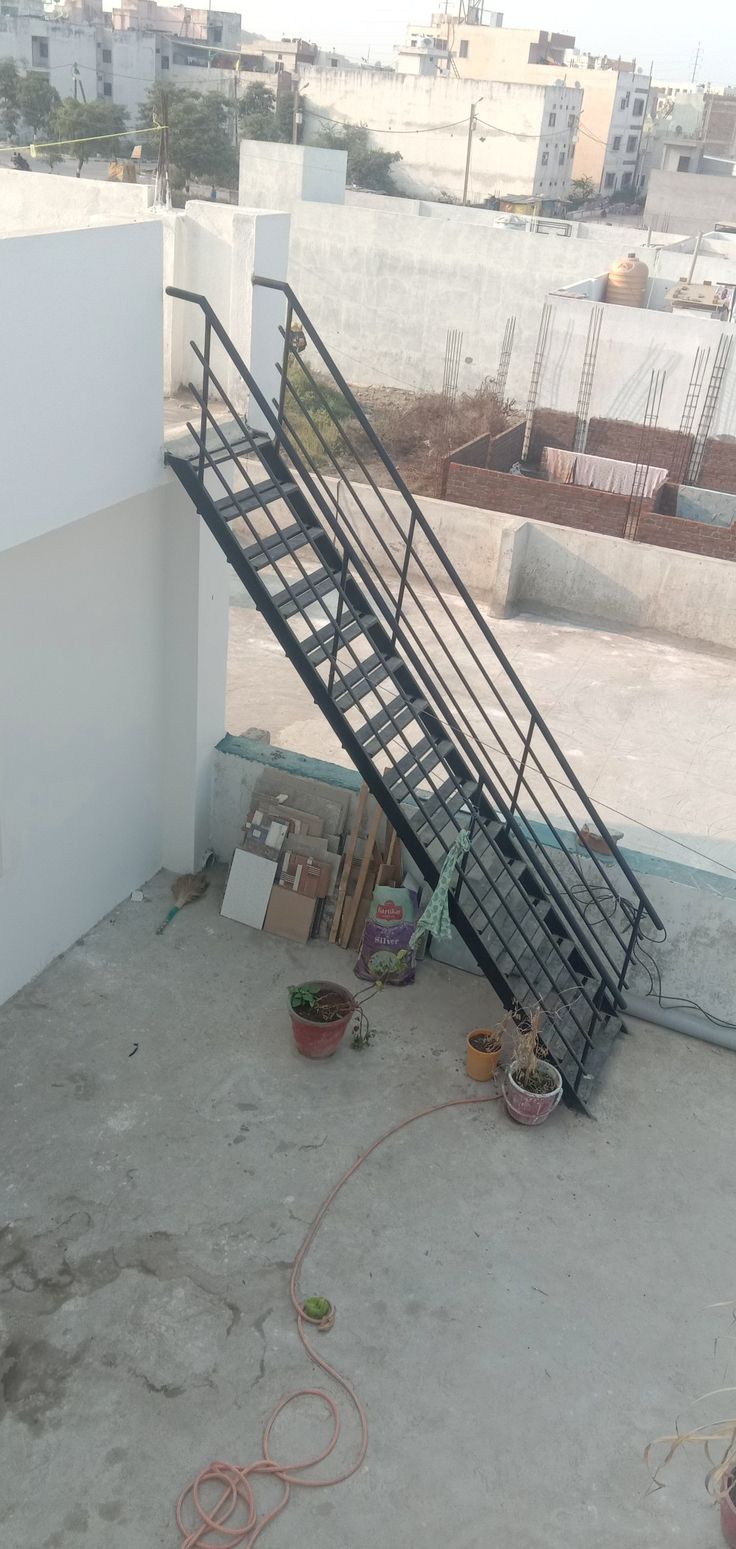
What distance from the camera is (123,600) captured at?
751 centimetres

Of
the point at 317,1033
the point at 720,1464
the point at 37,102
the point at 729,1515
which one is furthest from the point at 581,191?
the point at 729,1515

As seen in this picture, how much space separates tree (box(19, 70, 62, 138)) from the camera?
2390 inches

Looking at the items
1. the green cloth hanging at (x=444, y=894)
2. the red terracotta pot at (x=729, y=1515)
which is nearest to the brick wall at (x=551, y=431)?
the green cloth hanging at (x=444, y=894)

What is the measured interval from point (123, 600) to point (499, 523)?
A: 7.14 meters

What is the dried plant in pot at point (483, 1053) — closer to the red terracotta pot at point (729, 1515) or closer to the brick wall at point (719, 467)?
the red terracotta pot at point (729, 1515)

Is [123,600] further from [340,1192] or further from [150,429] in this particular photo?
[340,1192]

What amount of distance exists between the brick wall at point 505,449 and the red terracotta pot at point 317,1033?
1318cm

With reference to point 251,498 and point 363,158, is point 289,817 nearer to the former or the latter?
point 251,498

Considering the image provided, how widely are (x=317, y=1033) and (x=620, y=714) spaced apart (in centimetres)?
576

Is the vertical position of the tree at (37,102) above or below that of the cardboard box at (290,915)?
above

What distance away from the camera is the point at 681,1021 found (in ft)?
24.4

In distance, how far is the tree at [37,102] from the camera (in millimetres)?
60703

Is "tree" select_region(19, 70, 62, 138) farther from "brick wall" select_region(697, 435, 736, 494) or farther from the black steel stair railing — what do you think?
the black steel stair railing

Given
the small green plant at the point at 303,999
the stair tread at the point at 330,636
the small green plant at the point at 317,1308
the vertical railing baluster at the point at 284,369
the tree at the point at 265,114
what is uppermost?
the tree at the point at 265,114
